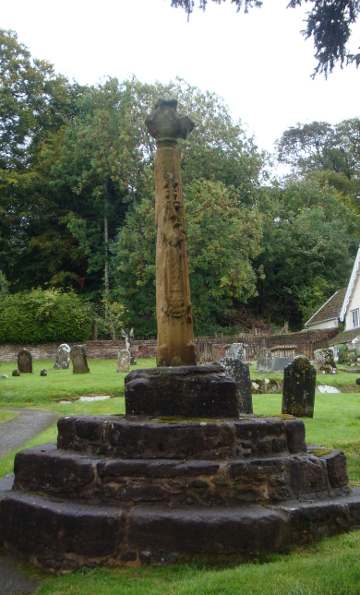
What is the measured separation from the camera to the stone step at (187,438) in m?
4.52

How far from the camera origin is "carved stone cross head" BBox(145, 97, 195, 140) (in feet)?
20.1

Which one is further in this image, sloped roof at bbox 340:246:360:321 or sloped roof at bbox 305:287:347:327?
sloped roof at bbox 305:287:347:327

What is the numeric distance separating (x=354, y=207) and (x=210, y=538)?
2114 inches

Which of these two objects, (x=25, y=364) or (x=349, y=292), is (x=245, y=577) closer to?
(x=25, y=364)

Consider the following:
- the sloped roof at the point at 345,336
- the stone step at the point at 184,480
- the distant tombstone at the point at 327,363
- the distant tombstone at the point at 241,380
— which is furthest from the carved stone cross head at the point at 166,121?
the sloped roof at the point at 345,336

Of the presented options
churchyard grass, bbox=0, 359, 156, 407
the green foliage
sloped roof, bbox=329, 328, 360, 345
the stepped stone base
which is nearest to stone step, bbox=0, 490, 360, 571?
the stepped stone base

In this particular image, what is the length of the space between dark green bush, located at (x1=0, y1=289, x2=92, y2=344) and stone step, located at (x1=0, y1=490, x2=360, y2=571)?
28.8 meters

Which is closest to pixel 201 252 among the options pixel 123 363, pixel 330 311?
pixel 330 311

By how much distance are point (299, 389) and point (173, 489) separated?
21.6 ft

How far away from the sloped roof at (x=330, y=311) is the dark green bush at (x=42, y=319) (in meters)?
15.9

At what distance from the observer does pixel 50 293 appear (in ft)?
110

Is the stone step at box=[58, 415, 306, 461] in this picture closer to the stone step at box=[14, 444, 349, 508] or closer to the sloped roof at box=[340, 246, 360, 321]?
the stone step at box=[14, 444, 349, 508]

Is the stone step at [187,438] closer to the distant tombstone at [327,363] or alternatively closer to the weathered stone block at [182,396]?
the weathered stone block at [182,396]

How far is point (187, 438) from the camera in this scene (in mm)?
4527
